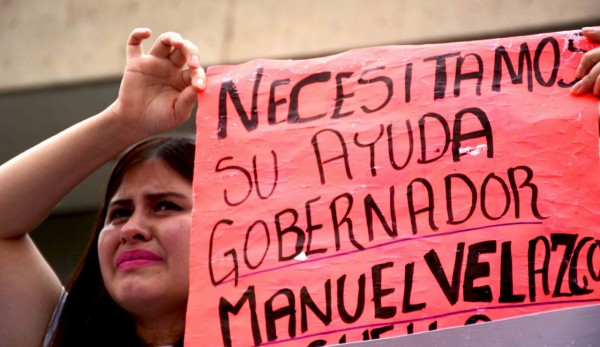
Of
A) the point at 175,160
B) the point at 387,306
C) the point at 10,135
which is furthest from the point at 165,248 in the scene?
the point at 10,135

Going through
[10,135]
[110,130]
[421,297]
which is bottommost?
[10,135]

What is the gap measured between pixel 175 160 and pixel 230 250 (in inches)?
11.8

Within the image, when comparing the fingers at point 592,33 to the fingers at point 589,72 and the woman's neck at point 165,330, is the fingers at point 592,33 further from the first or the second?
the woman's neck at point 165,330

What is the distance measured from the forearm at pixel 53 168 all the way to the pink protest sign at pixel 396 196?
187 millimetres

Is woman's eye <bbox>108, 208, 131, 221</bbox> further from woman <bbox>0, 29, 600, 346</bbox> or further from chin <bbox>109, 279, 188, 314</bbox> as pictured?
chin <bbox>109, 279, 188, 314</bbox>

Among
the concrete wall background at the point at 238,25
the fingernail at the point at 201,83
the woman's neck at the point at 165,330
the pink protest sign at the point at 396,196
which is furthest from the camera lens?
the concrete wall background at the point at 238,25

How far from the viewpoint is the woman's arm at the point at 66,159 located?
1.47 meters

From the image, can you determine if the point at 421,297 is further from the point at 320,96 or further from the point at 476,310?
the point at 320,96

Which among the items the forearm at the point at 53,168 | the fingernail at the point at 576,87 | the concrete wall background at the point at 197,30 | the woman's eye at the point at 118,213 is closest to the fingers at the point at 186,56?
the forearm at the point at 53,168

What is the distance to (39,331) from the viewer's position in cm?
154

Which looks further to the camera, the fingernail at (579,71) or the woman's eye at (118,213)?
the woman's eye at (118,213)

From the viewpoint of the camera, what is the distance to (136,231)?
1.46 m

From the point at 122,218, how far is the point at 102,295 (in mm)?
136

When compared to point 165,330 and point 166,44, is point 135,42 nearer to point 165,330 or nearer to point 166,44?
point 166,44
